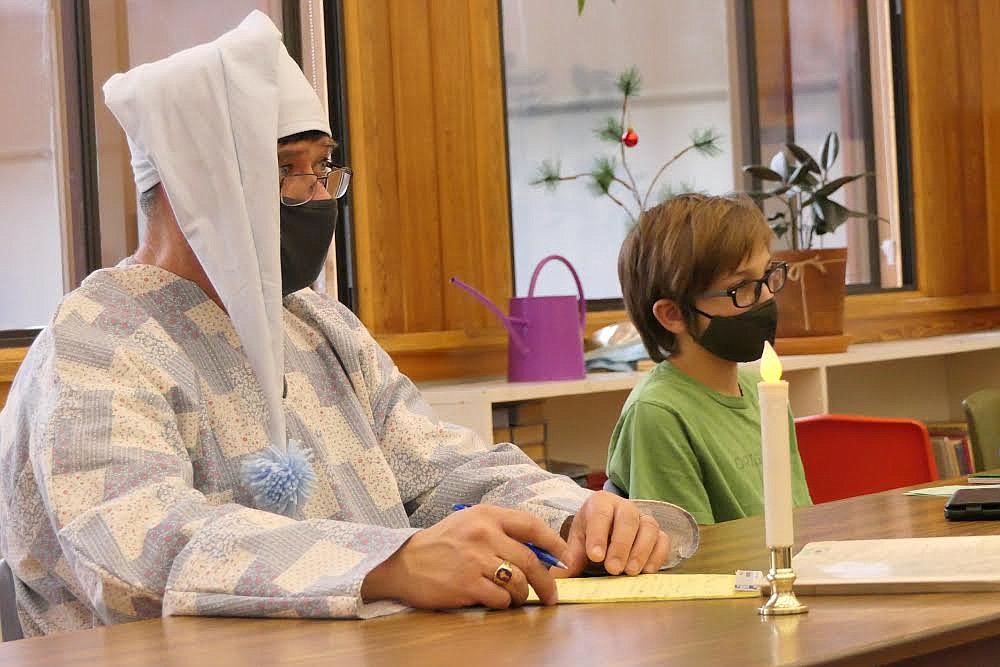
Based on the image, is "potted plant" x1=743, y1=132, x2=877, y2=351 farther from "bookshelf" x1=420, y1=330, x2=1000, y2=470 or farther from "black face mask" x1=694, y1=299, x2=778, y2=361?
"black face mask" x1=694, y1=299, x2=778, y2=361

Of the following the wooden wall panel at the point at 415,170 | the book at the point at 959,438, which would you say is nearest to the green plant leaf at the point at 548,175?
the wooden wall panel at the point at 415,170

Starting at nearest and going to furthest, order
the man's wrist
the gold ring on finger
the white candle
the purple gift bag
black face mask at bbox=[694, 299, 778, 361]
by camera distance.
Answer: the white candle, the gold ring on finger, the man's wrist, black face mask at bbox=[694, 299, 778, 361], the purple gift bag

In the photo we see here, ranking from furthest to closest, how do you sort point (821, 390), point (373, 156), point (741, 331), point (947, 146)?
point (947, 146) → point (821, 390) → point (373, 156) → point (741, 331)

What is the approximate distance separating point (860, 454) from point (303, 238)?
1.24 meters

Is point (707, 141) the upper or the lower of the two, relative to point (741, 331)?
upper

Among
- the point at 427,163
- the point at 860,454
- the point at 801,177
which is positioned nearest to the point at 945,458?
the point at 801,177

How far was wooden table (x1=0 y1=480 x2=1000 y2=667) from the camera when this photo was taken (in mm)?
1022

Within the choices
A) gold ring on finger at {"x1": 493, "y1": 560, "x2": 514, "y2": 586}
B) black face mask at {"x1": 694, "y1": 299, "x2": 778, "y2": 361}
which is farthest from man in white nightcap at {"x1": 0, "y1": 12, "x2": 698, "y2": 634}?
black face mask at {"x1": 694, "y1": 299, "x2": 778, "y2": 361}

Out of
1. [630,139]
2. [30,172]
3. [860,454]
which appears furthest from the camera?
[630,139]

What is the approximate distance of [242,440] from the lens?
171 centimetres

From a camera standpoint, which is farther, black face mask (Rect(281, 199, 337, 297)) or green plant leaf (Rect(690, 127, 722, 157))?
green plant leaf (Rect(690, 127, 722, 157))

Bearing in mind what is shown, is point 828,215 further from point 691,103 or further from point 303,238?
Answer: point 303,238

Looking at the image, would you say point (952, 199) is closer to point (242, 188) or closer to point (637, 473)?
point (637, 473)

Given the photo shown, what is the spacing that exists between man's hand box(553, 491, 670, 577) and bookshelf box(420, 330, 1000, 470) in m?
1.50
